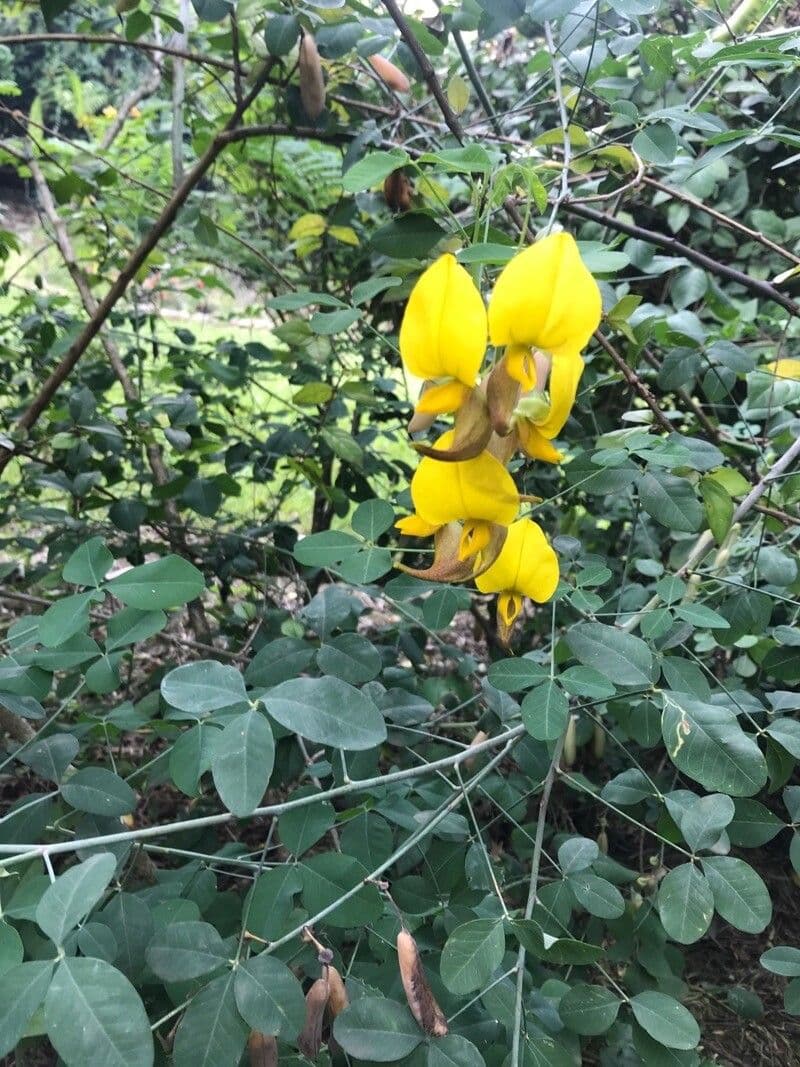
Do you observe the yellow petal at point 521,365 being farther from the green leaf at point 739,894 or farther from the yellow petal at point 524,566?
the green leaf at point 739,894

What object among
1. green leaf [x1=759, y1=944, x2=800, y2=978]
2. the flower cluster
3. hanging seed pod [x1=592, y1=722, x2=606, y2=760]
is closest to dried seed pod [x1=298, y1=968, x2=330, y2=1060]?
the flower cluster

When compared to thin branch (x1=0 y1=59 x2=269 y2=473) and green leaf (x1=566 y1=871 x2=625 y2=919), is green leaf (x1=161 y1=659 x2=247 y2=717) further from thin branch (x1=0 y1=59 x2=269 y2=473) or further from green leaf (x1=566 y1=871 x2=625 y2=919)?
thin branch (x1=0 y1=59 x2=269 y2=473)

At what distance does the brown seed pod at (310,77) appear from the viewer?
1122 mm

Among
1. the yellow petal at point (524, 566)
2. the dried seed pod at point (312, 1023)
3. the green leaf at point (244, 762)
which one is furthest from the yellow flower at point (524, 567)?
the dried seed pod at point (312, 1023)

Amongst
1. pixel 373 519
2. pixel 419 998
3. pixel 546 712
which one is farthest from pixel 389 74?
pixel 419 998

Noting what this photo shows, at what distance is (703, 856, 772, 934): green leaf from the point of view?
68 centimetres

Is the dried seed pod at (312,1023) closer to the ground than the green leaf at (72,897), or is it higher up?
closer to the ground

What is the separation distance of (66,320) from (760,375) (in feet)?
4.92

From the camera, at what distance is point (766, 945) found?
1374 millimetres

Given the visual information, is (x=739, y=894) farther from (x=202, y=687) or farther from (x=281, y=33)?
(x=281, y=33)

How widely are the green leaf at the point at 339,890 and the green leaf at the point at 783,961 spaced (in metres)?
0.41

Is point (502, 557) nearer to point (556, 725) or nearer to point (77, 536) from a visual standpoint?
point (556, 725)

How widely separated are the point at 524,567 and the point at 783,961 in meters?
0.50

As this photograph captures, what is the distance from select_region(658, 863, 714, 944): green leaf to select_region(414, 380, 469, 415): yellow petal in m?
0.48
